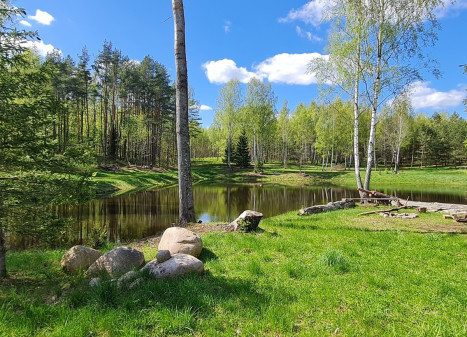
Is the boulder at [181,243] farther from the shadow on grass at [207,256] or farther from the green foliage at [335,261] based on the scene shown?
the green foliage at [335,261]

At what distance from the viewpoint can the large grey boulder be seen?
17.7ft

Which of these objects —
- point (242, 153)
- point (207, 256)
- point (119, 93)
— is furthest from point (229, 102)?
point (207, 256)

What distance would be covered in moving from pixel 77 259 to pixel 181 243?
2393mm

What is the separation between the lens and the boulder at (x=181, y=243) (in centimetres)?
619

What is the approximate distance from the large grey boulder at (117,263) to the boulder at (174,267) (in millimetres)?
674

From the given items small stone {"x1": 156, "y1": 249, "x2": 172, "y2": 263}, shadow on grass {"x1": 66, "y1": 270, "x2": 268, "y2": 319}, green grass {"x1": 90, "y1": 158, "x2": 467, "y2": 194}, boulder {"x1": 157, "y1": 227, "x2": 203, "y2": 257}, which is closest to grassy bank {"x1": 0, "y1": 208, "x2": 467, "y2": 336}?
shadow on grass {"x1": 66, "y1": 270, "x2": 268, "y2": 319}

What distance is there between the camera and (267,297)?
4.20m

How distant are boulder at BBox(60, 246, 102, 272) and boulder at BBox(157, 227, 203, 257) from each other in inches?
65.5

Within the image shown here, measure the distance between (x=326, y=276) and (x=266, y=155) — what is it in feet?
249

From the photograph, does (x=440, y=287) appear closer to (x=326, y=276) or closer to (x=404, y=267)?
(x=404, y=267)

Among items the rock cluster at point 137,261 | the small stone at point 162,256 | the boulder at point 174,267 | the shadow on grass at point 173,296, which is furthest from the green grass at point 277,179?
the shadow on grass at point 173,296

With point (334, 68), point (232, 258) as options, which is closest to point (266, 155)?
point (334, 68)

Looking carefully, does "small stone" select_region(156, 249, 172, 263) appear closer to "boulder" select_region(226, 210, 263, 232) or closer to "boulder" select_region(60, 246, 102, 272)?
"boulder" select_region(60, 246, 102, 272)

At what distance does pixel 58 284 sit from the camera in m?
5.32
